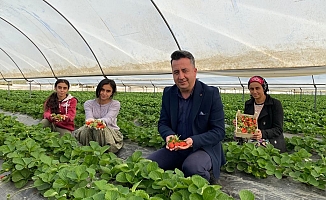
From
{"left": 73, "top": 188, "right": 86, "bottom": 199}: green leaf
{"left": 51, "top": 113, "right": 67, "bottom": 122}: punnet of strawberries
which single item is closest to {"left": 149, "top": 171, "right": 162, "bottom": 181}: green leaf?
{"left": 73, "top": 188, "right": 86, "bottom": 199}: green leaf

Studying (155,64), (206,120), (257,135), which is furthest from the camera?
(155,64)

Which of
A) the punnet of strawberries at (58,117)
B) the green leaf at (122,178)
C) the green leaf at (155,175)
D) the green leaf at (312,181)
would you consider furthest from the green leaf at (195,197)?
the punnet of strawberries at (58,117)

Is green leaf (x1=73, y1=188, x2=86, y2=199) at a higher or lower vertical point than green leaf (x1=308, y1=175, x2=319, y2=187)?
higher

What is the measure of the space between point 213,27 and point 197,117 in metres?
2.25

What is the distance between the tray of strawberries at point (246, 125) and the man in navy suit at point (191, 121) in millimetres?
639

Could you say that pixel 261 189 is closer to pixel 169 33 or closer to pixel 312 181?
pixel 312 181

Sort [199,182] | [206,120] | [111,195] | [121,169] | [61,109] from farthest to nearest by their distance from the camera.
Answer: [61,109] → [206,120] → [121,169] → [199,182] → [111,195]

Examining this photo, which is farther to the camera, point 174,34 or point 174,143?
point 174,34

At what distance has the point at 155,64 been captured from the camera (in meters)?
5.63

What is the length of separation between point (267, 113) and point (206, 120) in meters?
1.31

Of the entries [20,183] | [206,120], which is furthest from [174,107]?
[20,183]

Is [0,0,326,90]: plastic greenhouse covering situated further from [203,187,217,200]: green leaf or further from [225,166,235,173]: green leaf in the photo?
[203,187,217,200]: green leaf

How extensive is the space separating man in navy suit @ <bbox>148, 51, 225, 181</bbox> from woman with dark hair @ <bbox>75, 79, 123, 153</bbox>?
3.49ft

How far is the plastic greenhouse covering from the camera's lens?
3.62 meters
